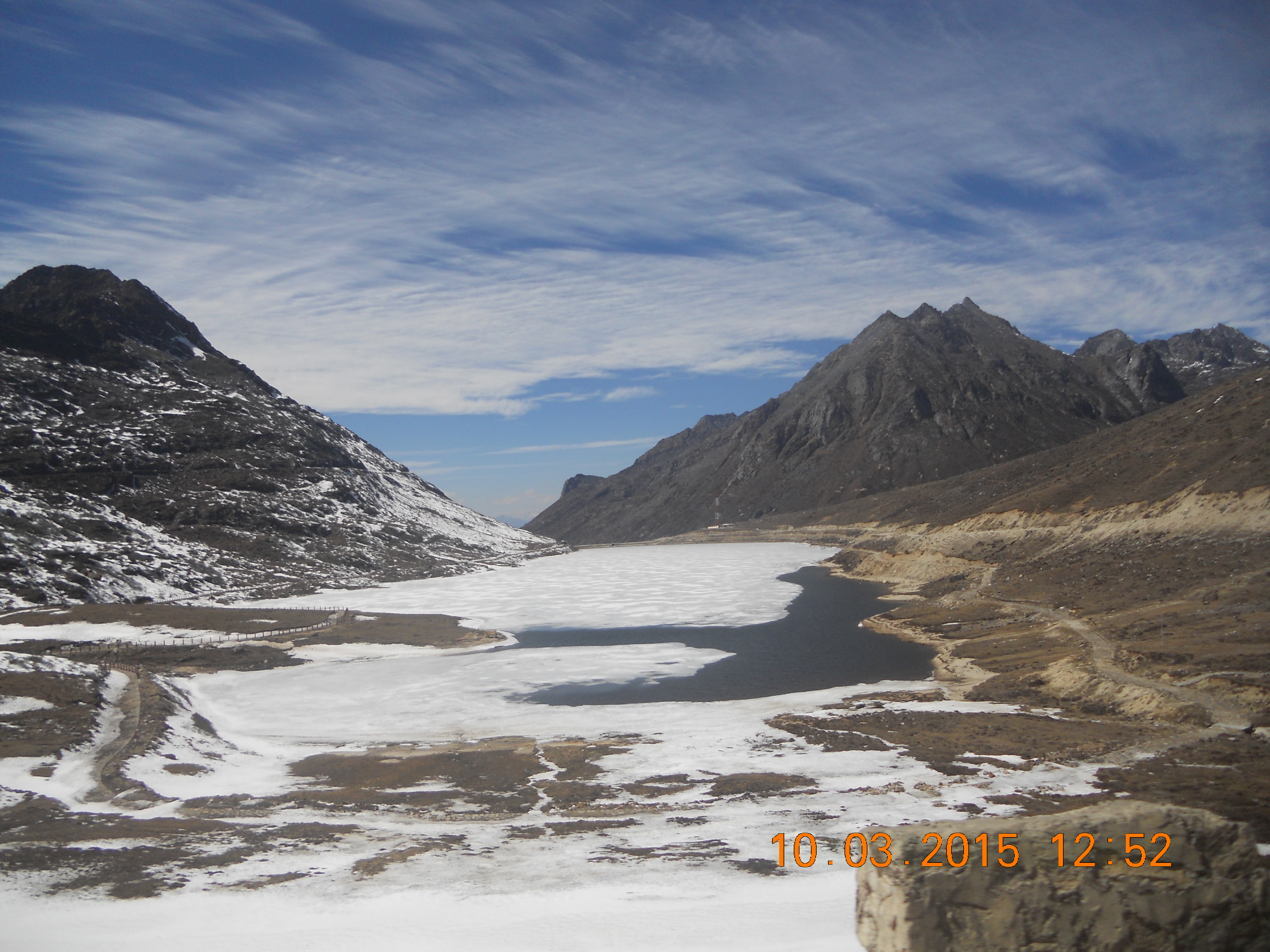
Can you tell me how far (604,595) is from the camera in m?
83.4

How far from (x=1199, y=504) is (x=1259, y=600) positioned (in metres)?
19.5

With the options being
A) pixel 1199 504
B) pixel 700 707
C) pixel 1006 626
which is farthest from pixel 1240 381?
pixel 700 707

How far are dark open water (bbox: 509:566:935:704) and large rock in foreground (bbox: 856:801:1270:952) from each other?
2855 centimetres

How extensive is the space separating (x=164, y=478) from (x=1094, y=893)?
122 metres

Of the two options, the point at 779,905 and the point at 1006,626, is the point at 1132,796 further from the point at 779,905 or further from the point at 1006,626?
the point at 1006,626

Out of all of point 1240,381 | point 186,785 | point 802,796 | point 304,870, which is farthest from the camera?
point 1240,381

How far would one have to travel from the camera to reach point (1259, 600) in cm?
3578

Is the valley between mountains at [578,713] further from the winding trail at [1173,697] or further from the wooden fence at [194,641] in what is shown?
the wooden fence at [194,641]

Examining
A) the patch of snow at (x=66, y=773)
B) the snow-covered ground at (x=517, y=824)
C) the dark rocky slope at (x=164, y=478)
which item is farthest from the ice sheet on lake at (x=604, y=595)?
the patch of snow at (x=66, y=773)

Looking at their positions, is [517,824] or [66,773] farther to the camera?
[66,773]

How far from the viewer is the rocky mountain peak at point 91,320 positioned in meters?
119

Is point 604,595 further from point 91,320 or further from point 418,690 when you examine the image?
point 91,320
